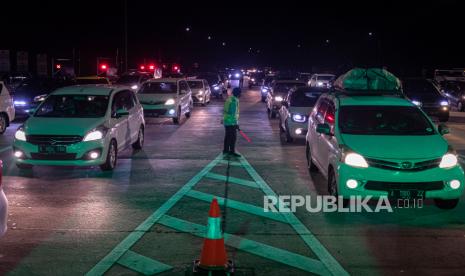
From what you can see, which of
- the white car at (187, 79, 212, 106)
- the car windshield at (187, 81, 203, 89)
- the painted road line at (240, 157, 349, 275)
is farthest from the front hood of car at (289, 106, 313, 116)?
the car windshield at (187, 81, 203, 89)

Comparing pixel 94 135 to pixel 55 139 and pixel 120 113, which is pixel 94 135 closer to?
pixel 55 139

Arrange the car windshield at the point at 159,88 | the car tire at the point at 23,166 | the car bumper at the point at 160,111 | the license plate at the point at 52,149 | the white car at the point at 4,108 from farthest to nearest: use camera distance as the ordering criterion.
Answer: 1. the car windshield at the point at 159,88
2. the car bumper at the point at 160,111
3. the white car at the point at 4,108
4. the car tire at the point at 23,166
5. the license plate at the point at 52,149

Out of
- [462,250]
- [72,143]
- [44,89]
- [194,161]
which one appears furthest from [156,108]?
[462,250]

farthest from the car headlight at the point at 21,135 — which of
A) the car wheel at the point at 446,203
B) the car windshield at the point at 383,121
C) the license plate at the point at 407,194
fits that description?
the car wheel at the point at 446,203

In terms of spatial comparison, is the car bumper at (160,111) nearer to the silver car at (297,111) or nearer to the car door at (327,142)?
the silver car at (297,111)

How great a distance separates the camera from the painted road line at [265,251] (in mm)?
6430

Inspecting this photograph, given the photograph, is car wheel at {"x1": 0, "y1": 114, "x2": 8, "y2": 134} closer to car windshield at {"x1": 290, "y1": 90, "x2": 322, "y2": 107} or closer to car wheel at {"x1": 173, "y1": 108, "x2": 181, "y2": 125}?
car wheel at {"x1": 173, "y1": 108, "x2": 181, "y2": 125}

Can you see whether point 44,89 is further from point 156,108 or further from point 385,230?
point 385,230

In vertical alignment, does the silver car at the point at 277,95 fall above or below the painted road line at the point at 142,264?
above

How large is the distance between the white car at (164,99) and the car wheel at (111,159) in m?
9.75

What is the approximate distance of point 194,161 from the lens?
13.5 meters

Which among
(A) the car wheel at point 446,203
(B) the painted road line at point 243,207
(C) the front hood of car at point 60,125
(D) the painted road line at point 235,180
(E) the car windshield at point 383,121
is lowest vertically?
(D) the painted road line at point 235,180

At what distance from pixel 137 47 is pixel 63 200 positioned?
57.4 m

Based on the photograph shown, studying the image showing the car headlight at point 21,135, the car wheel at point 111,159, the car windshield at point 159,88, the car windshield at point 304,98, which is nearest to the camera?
the car headlight at point 21,135
